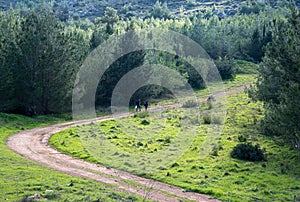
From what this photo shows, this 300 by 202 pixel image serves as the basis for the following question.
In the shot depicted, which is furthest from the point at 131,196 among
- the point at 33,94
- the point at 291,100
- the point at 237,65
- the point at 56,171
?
the point at 237,65

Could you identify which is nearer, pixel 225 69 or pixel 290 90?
pixel 290 90

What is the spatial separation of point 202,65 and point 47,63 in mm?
39919

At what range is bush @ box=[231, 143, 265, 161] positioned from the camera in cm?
2761

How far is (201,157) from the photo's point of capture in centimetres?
2795

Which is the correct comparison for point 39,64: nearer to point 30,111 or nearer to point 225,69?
point 30,111

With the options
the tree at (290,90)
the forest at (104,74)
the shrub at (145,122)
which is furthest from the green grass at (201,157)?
the tree at (290,90)

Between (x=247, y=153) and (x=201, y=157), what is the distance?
10.9 feet

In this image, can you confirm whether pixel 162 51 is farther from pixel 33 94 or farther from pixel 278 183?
pixel 278 183

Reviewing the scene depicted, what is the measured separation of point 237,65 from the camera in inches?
3959

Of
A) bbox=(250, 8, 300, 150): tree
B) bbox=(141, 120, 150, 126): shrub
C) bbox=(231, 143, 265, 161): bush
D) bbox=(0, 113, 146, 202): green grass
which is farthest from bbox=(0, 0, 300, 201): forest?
bbox=(0, 113, 146, 202): green grass

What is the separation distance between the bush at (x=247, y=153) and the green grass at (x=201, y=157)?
638 mm

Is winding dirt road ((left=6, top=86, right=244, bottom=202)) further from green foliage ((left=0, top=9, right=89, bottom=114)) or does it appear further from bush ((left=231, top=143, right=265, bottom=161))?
green foliage ((left=0, top=9, right=89, bottom=114))

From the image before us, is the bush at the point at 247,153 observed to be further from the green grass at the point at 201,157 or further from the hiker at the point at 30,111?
the hiker at the point at 30,111

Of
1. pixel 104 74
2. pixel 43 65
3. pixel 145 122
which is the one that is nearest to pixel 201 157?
pixel 145 122
